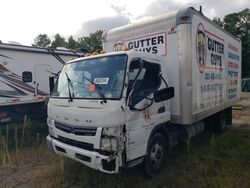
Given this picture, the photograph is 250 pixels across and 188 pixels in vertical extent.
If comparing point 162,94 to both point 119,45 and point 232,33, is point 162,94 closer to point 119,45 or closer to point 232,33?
point 119,45

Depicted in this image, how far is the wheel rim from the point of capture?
14.5ft

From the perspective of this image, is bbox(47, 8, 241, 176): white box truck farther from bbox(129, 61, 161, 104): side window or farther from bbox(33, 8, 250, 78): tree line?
bbox(33, 8, 250, 78): tree line

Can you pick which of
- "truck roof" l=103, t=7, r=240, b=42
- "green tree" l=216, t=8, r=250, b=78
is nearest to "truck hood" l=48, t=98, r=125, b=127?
"truck roof" l=103, t=7, r=240, b=42

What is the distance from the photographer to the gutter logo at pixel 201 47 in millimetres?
5070

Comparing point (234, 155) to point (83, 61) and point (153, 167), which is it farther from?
point (83, 61)

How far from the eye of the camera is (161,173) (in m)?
4.55

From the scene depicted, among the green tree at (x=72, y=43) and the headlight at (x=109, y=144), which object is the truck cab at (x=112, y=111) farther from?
the green tree at (x=72, y=43)

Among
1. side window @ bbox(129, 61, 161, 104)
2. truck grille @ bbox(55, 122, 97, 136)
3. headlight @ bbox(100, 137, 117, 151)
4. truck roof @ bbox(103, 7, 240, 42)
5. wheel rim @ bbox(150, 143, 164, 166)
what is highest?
truck roof @ bbox(103, 7, 240, 42)

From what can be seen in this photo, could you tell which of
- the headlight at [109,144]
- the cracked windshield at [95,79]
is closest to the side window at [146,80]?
the cracked windshield at [95,79]

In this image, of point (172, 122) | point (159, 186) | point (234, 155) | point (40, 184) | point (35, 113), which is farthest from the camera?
point (35, 113)

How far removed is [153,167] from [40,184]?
2161mm

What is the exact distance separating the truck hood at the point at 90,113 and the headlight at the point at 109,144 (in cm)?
A: 22

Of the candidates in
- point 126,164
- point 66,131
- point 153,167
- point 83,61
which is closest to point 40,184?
point 66,131

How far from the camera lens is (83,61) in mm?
4480
